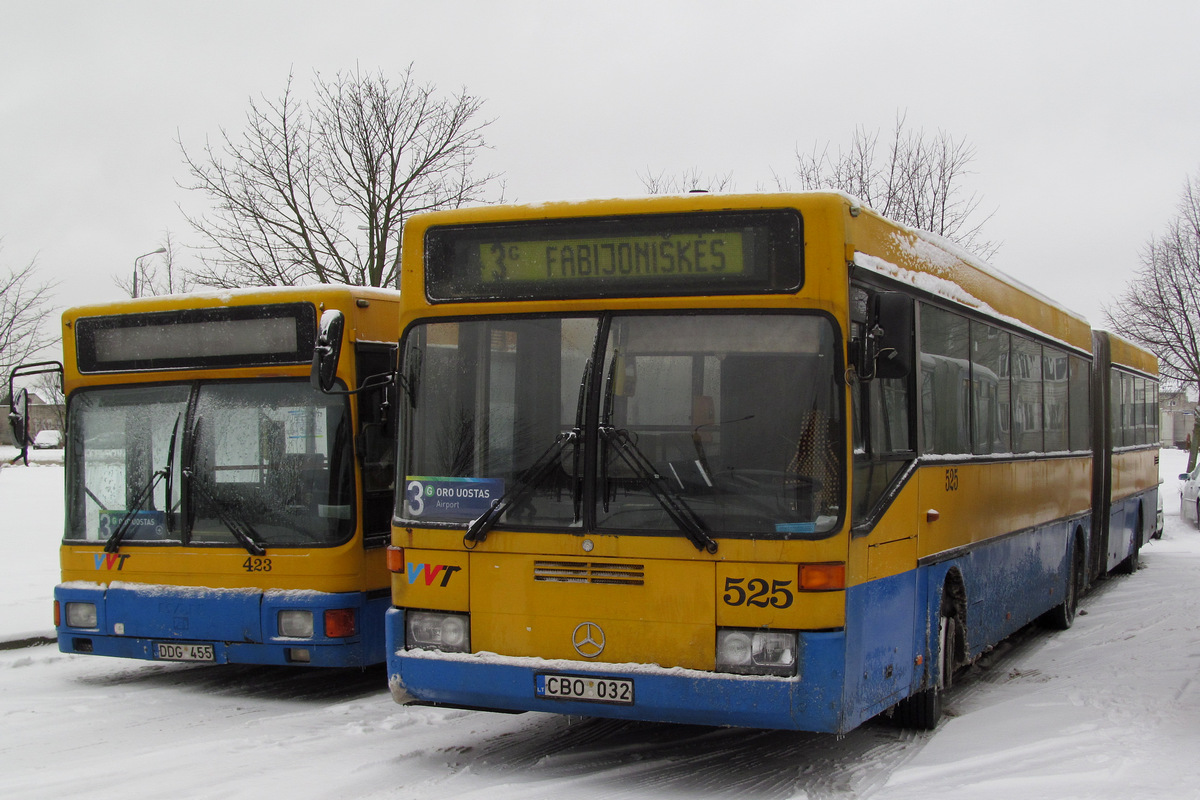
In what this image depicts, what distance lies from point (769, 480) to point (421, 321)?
211cm

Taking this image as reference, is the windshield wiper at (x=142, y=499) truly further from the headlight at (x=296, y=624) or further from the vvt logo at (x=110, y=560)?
the headlight at (x=296, y=624)

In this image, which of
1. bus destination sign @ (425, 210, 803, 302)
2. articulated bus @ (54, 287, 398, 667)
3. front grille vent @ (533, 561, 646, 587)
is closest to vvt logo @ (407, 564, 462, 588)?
front grille vent @ (533, 561, 646, 587)

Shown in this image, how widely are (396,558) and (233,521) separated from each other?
2462 millimetres

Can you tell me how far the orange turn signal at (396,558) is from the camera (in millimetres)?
6691

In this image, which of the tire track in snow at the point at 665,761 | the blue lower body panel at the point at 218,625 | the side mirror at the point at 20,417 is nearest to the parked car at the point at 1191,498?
the tire track in snow at the point at 665,761

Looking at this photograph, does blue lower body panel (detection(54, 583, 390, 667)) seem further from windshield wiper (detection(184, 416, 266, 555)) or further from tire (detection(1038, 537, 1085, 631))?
tire (detection(1038, 537, 1085, 631))

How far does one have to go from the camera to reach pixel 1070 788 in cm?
612

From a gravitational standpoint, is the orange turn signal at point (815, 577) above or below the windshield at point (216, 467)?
below

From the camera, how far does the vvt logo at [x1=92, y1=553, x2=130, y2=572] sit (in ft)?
29.3

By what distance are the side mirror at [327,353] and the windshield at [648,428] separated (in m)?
0.82

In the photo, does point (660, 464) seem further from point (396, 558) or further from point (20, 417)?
point (20, 417)

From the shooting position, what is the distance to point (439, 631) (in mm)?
6555

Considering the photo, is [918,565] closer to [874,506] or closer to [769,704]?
[874,506]

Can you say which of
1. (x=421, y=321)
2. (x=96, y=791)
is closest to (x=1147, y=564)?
(x=421, y=321)
